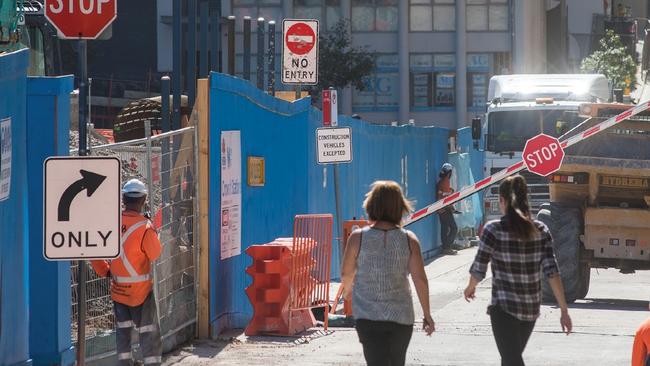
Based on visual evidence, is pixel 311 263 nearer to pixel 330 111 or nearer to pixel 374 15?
pixel 330 111

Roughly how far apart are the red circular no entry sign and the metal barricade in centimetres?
258

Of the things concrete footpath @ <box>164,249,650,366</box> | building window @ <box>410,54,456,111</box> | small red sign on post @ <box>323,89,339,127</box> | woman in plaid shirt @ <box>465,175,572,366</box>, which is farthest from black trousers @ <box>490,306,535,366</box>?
building window @ <box>410,54,456,111</box>

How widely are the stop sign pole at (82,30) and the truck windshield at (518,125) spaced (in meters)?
15.2

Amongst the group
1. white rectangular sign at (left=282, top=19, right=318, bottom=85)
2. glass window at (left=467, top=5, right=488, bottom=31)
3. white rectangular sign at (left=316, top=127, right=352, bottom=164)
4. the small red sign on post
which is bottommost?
white rectangular sign at (left=316, top=127, right=352, bottom=164)

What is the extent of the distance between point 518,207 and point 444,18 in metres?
62.0

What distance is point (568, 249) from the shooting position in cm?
1752

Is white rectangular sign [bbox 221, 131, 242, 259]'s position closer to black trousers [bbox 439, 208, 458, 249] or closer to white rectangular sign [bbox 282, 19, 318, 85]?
white rectangular sign [bbox 282, 19, 318, 85]

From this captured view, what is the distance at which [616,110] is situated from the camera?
1791 centimetres

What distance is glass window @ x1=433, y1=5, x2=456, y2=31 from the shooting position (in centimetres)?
6994

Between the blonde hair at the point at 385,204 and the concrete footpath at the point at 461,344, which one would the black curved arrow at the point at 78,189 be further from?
the concrete footpath at the point at 461,344

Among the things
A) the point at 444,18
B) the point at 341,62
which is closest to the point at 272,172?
the point at 341,62

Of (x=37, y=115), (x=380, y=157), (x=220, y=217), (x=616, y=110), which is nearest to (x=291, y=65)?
(x=220, y=217)

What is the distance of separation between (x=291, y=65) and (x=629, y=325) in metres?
5.17

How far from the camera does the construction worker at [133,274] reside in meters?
9.90
